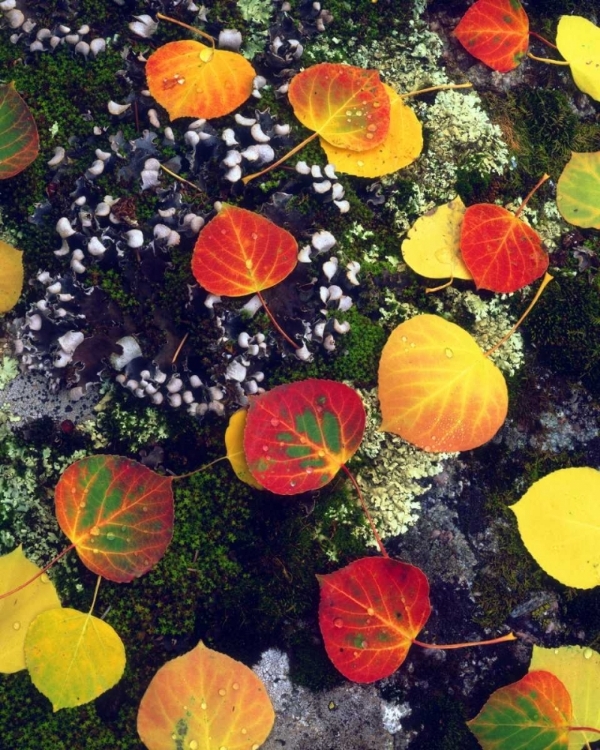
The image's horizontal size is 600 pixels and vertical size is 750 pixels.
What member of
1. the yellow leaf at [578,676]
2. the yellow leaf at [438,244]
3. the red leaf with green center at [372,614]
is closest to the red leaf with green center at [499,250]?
the yellow leaf at [438,244]

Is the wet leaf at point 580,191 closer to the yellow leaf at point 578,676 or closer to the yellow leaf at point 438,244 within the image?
the yellow leaf at point 438,244

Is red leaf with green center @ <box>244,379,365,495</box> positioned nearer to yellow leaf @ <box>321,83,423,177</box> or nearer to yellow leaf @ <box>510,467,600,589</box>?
yellow leaf @ <box>510,467,600,589</box>

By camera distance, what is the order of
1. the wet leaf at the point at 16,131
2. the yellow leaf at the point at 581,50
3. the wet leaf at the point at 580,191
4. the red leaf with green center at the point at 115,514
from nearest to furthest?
the red leaf with green center at the point at 115,514 < the wet leaf at the point at 16,131 < the wet leaf at the point at 580,191 < the yellow leaf at the point at 581,50

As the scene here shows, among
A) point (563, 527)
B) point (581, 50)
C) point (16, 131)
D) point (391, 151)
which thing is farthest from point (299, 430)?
point (581, 50)

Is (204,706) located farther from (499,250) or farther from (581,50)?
(581,50)

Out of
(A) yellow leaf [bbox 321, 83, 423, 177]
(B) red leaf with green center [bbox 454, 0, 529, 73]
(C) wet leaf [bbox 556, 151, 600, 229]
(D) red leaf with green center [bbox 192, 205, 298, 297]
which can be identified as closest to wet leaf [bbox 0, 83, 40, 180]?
(D) red leaf with green center [bbox 192, 205, 298, 297]
